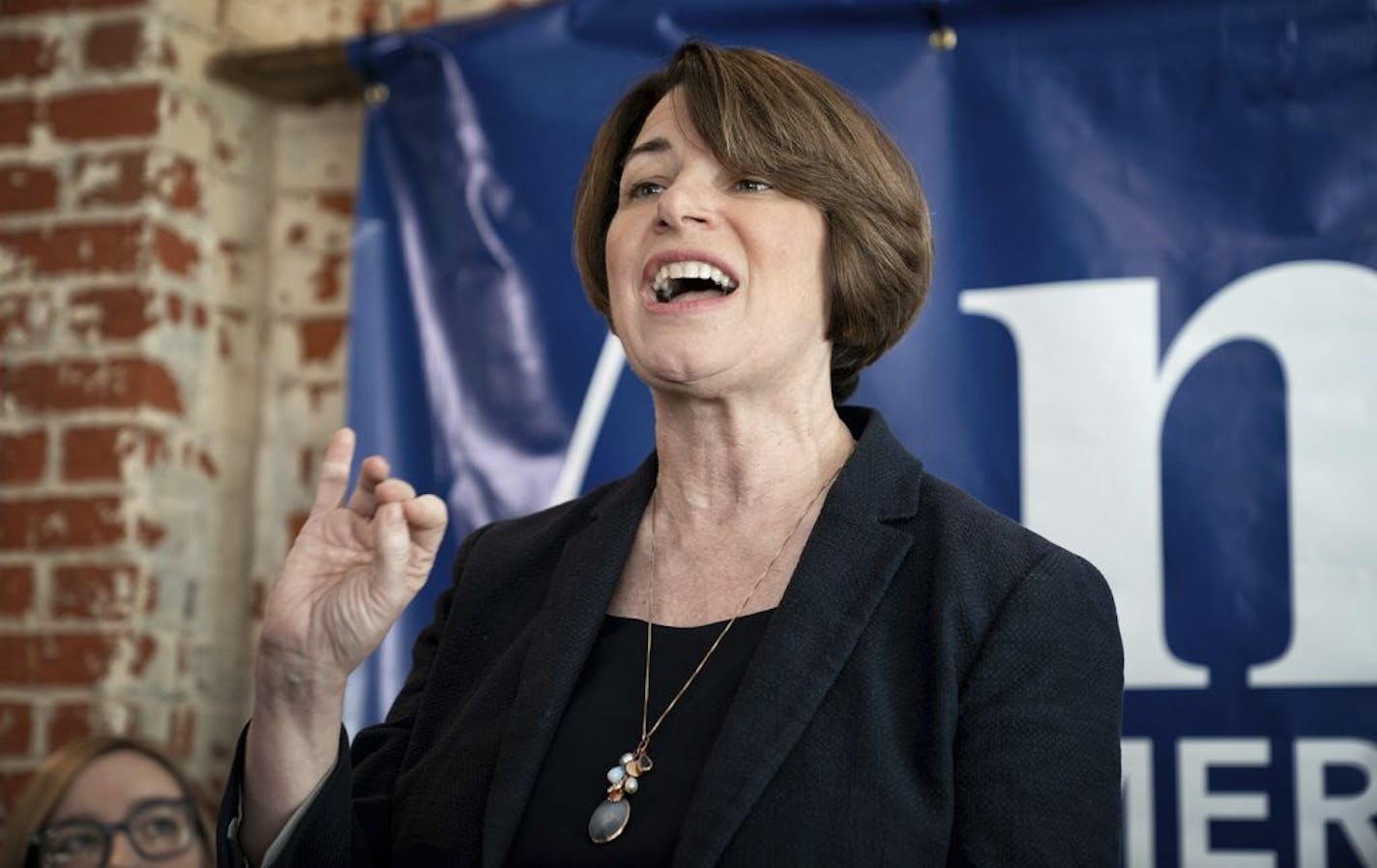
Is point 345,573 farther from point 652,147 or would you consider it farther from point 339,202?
point 339,202

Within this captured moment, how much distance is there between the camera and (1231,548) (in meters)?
2.30

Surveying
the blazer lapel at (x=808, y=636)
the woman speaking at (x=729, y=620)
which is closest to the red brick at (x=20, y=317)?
the woman speaking at (x=729, y=620)

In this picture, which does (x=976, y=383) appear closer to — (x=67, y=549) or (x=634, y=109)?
(x=634, y=109)

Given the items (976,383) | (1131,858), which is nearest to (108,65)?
(976,383)

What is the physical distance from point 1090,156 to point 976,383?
0.39 metres

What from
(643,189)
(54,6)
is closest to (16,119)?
(54,6)

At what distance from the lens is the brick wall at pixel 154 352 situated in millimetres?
2734

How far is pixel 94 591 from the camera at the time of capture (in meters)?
2.72

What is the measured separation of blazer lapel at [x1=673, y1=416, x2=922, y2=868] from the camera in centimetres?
139

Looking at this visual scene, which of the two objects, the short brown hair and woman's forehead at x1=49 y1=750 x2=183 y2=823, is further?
woman's forehead at x1=49 y1=750 x2=183 y2=823

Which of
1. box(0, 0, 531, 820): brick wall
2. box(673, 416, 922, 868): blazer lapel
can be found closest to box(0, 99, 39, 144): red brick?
box(0, 0, 531, 820): brick wall

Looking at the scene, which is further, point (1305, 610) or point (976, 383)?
point (976, 383)

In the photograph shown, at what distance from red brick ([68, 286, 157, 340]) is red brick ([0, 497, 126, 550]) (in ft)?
0.96

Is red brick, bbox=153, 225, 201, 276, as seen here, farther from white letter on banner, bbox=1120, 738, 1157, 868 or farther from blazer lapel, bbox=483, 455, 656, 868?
white letter on banner, bbox=1120, 738, 1157, 868
